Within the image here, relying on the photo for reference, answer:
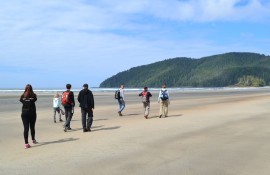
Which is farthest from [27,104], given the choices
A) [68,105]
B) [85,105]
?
[68,105]

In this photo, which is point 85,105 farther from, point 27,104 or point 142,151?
point 142,151

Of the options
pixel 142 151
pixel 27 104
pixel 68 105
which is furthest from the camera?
pixel 68 105

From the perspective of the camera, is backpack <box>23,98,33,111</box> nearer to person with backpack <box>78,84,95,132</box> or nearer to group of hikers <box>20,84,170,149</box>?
group of hikers <box>20,84,170,149</box>

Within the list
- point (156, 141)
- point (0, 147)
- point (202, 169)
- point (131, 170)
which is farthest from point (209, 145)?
point (0, 147)

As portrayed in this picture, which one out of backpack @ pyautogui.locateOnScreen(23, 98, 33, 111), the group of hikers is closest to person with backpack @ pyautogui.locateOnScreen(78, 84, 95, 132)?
the group of hikers

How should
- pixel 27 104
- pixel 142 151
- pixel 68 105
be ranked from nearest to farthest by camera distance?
pixel 142 151
pixel 27 104
pixel 68 105

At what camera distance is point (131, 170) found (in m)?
7.81

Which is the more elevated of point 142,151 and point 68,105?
point 68,105

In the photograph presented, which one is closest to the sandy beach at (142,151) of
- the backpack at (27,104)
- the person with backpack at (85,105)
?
the person with backpack at (85,105)

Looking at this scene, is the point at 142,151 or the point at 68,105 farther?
the point at 68,105

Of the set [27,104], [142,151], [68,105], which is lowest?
[142,151]

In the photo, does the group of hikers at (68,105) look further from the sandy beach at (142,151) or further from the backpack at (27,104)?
the sandy beach at (142,151)

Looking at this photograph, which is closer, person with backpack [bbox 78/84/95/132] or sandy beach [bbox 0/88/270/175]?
sandy beach [bbox 0/88/270/175]

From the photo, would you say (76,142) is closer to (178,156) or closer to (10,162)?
(10,162)
